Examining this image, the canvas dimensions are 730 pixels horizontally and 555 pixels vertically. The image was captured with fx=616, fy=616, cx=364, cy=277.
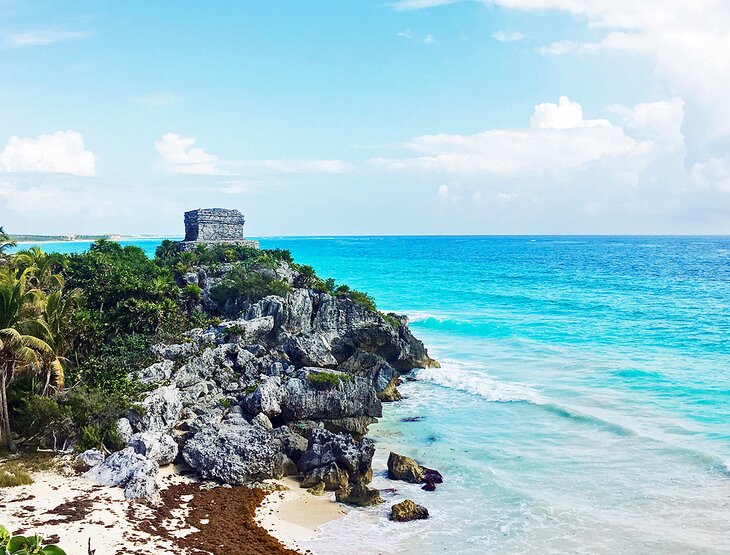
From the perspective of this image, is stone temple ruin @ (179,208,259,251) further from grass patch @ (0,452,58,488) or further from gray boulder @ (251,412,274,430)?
grass patch @ (0,452,58,488)

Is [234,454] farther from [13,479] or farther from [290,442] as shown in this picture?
[13,479]

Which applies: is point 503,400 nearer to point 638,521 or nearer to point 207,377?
point 638,521

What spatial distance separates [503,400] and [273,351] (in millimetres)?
10222

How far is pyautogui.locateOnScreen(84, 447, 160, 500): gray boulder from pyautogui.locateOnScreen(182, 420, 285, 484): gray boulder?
1442mm

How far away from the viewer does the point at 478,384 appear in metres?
29.5

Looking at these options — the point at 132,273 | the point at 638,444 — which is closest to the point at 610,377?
the point at 638,444

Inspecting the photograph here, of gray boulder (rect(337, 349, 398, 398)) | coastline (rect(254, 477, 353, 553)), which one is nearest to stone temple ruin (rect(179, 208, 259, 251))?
gray boulder (rect(337, 349, 398, 398))

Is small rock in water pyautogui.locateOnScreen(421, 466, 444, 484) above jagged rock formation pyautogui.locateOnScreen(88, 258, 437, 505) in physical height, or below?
below

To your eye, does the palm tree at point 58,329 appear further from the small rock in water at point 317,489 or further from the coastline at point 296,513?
the small rock in water at point 317,489

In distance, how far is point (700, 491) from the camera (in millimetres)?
17656

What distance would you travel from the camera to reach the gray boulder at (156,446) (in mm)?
17406

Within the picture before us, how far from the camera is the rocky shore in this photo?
58.1 feet

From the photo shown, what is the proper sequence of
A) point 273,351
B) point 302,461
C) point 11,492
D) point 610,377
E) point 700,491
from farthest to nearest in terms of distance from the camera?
point 610,377 → point 273,351 → point 302,461 → point 700,491 → point 11,492

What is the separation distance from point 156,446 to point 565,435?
46.7 feet
